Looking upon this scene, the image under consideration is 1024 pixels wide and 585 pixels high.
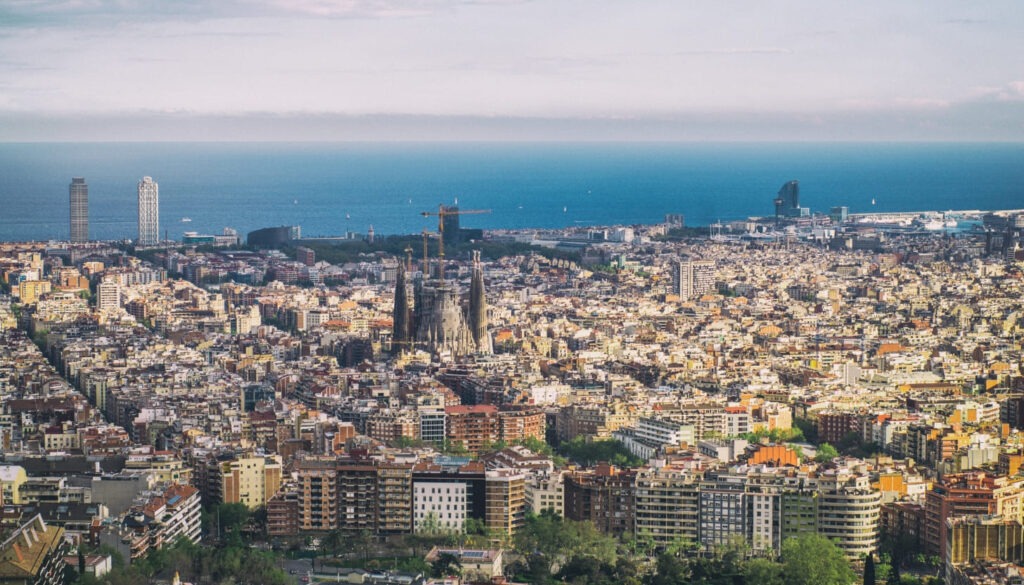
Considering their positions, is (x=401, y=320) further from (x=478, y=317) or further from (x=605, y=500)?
(x=605, y=500)

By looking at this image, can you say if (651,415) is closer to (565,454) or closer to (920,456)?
(565,454)

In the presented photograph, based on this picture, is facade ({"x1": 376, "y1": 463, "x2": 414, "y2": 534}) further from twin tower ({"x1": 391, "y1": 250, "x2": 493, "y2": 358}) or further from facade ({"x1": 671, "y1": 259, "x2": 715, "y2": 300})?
facade ({"x1": 671, "y1": 259, "x2": 715, "y2": 300})

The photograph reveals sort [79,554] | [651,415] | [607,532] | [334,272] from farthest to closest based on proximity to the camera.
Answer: [334,272], [651,415], [607,532], [79,554]

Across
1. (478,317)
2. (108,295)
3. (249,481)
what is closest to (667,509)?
(249,481)

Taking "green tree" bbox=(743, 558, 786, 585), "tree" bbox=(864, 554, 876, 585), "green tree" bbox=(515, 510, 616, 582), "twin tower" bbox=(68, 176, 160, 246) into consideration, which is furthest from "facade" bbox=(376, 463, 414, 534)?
"twin tower" bbox=(68, 176, 160, 246)

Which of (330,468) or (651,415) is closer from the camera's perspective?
(330,468)

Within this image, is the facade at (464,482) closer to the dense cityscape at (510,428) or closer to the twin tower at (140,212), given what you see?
the dense cityscape at (510,428)

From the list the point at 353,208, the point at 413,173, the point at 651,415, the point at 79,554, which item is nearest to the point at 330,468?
the point at 79,554

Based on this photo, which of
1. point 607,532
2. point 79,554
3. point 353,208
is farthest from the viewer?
point 353,208
